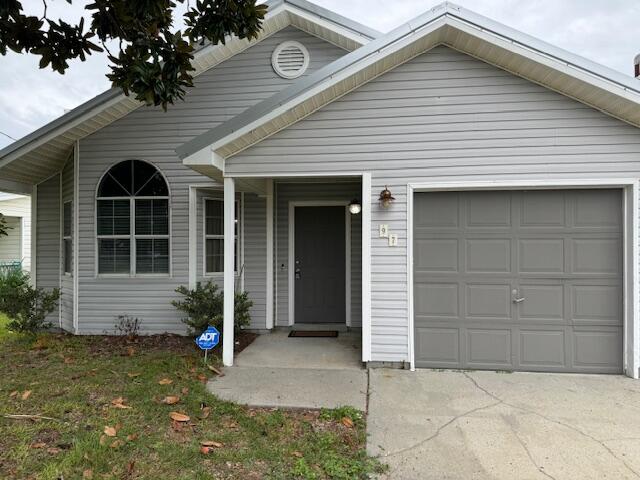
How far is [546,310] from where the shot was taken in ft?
15.0

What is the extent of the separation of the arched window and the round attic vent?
2819mm

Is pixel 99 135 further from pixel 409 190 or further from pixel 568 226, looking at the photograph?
pixel 568 226

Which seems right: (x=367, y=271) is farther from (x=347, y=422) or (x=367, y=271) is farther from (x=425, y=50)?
(x=425, y=50)

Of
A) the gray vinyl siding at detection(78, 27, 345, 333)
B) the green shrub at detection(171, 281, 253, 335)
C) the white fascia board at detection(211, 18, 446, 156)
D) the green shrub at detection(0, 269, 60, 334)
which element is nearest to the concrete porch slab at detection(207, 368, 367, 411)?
the green shrub at detection(171, 281, 253, 335)

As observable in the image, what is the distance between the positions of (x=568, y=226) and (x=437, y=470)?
11.2ft

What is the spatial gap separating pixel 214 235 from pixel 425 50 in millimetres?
4471

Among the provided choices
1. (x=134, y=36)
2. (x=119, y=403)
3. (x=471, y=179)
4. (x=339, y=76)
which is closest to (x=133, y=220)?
(x=134, y=36)

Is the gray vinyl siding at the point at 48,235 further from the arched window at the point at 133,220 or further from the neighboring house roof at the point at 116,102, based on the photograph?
the arched window at the point at 133,220

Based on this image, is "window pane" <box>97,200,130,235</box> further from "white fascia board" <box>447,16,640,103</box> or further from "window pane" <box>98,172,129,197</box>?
"white fascia board" <box>447,16,640,103</box>

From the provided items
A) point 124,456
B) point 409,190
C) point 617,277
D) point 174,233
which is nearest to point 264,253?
point 174,233

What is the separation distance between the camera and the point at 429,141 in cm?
460

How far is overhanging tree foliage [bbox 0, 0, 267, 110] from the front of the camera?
151 inches

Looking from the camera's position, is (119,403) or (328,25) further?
(328,25)

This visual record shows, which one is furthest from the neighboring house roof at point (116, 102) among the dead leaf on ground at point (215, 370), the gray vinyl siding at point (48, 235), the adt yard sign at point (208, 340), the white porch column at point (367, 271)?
the dead leaf on ground at point (215, 370)
